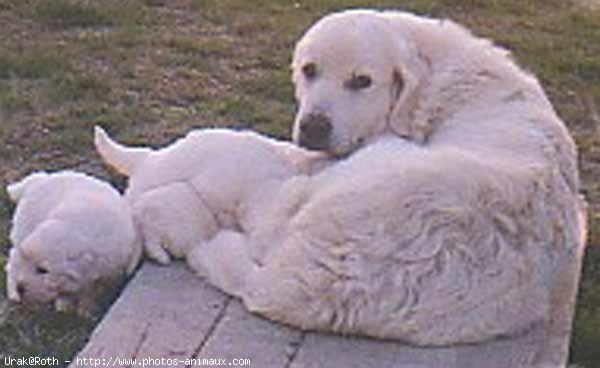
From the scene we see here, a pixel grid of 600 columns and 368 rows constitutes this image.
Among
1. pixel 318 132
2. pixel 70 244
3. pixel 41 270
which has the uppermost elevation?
pixel 318 132

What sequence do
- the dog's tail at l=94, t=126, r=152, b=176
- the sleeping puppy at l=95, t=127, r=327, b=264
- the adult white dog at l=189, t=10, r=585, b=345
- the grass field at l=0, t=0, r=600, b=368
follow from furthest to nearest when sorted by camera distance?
the grass field at l=0, t=0, r=600, b=368, the dog's tail at l=94, t=126, r=152, b=176, the sleeping puppy at l=95, t=127, r=327, b=264, the adult white dog at l=189, t=10, r=585, b=345

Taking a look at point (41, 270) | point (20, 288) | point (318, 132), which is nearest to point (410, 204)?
point (318, 132)

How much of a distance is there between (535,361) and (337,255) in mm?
669

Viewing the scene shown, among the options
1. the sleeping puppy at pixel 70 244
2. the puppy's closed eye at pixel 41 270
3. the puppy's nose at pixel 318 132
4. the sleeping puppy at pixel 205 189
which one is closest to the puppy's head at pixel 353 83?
the puppy's nose at pixel 318 132

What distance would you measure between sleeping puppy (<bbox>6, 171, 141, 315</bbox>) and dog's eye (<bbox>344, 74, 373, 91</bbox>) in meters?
0.83

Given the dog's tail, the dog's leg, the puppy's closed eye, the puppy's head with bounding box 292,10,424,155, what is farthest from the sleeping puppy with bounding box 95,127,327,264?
the puppy's closed eye

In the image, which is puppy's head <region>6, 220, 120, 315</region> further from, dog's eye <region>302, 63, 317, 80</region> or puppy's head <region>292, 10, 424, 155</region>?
dog's eye <region>302, 63, 317, 80</region>

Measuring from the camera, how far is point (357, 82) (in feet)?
16.4

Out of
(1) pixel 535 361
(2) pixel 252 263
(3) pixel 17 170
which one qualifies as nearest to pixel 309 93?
(2) pixel 252 263

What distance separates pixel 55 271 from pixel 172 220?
1.30 feet

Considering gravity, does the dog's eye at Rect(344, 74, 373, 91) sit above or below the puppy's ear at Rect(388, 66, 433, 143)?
above

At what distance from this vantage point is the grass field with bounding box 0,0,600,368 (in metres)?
6.24

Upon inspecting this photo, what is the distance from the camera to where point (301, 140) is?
4.99 meters

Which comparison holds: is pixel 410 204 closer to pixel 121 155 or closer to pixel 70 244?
pixel 70 244
